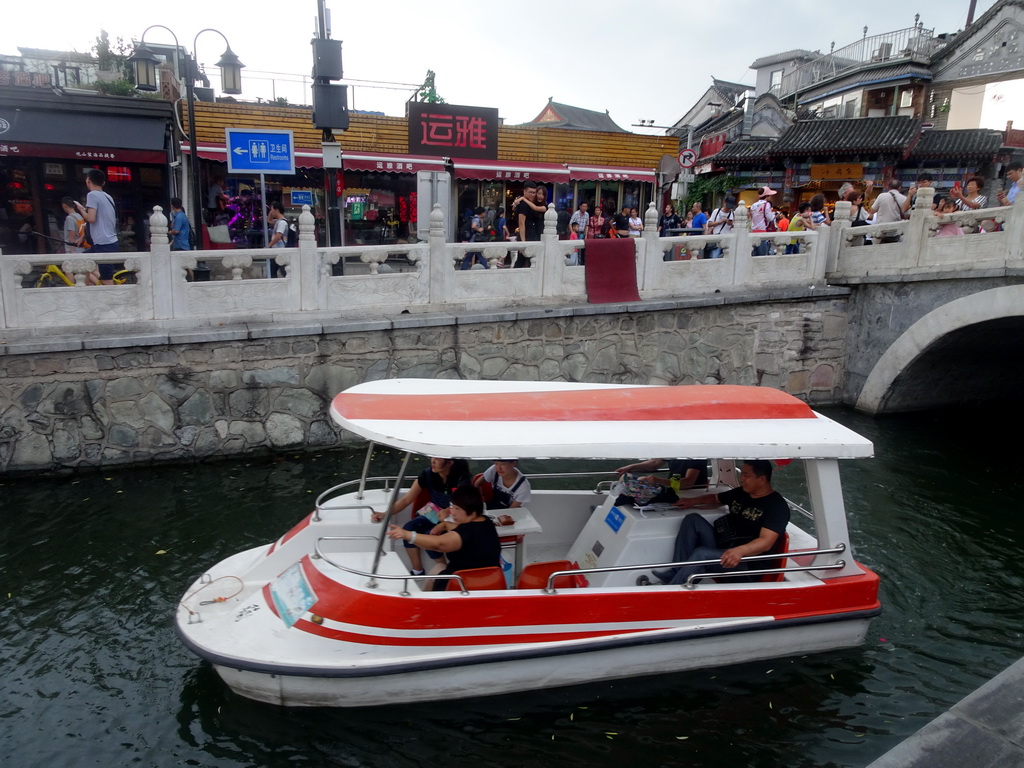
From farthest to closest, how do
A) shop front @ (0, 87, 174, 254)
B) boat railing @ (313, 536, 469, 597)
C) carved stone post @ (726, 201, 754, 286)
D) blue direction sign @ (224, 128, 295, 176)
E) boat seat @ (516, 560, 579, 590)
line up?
1. shop front @ (0, 87, 174, 254)
2. carved stone post @ (726, 201, 754, 286)
3. blue direction sign @ (224, 128, 295, 176)
4. boat seat @ (516, 560, 579, 590)
5. boat railing @ (313, 536, 469, 597)

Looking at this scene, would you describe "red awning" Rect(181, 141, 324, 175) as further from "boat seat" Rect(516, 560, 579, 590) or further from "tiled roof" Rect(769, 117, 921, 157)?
"tiled roof" Rect(769, 117, 921, 157)

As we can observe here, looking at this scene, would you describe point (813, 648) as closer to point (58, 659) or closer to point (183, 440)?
point (58, 659)

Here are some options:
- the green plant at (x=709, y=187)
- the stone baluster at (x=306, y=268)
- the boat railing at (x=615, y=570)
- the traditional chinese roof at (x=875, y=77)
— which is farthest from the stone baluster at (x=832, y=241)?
the traditional chinese roof at (x=875, y=77)

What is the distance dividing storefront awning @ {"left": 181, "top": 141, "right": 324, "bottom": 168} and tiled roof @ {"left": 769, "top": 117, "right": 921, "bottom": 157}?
13.8 m

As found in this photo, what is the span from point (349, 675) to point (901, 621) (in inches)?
189

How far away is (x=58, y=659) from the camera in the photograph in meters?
5.56

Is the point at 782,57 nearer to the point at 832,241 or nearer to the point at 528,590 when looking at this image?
the point at 832,241

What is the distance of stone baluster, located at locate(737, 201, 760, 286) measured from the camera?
12070 millimetres

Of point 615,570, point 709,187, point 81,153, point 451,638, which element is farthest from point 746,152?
point 451,638

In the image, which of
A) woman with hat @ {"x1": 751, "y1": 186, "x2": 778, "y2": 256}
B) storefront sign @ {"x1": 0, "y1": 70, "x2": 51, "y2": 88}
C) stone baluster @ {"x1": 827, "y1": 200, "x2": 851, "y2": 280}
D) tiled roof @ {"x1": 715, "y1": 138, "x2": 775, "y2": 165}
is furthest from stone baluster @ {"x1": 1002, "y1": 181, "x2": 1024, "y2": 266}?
storefront sign @ {"x1": 0, "y1": 70, "x2": 51, "y2": 88}

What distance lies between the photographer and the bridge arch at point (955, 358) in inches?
430

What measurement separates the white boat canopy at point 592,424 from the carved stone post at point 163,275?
174 inches

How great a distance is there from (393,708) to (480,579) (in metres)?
1.03

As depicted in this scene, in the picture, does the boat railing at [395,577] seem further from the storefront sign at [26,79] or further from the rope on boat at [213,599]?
the storefront sign at [26,79]
